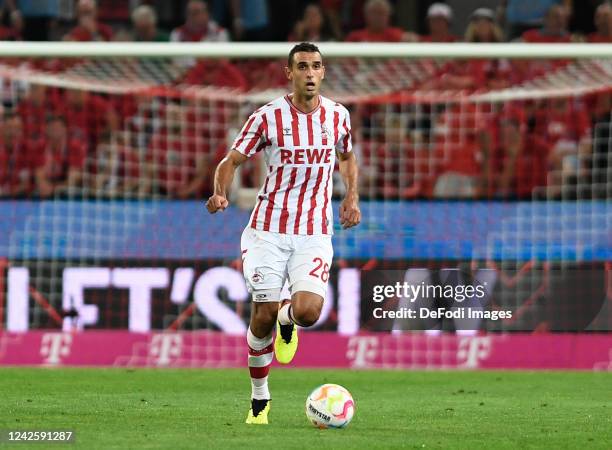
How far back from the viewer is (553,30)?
1697cm

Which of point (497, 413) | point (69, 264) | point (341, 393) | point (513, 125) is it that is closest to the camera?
point (341, 393)

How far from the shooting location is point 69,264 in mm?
13797

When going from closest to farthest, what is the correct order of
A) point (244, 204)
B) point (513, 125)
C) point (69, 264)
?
point (69, 264) < point (244, 204) < point (513, 125)

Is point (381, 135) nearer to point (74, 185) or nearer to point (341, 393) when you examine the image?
point (74, 185)

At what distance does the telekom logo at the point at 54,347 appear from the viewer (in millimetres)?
13547

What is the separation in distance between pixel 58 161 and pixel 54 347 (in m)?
2.69

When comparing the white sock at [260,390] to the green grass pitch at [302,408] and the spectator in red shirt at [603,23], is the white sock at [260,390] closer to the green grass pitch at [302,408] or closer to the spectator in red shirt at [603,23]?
the green grass pitch at [302,408]

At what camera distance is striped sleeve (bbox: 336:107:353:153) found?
29.7ft

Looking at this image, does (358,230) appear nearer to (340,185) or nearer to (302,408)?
(340,185)

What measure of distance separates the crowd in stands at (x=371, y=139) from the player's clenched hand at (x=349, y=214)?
20.7ft

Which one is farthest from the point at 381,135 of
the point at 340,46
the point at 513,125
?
the point at 340,46

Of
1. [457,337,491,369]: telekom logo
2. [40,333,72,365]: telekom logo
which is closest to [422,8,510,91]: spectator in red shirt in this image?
[457,337,491,369]: telekom logo

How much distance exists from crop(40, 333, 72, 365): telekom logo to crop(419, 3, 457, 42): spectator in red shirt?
5780 millimetres

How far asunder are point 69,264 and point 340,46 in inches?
128
